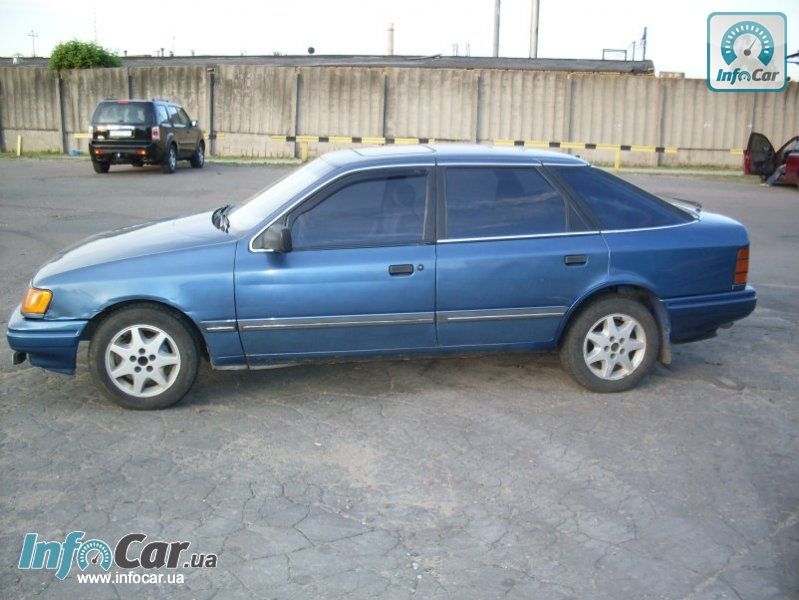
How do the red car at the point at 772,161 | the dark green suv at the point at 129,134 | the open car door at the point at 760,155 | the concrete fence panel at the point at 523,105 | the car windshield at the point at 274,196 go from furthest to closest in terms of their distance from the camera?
the concrete fence panel at the point at 523,105 → the open car door at the point at 760,155 → the dark green suv at the point at 129,134 → the red car at the point at 772,161 → the car windshield at the point at 274,196

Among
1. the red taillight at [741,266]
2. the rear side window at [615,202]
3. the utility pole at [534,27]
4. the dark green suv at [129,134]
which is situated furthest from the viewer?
the utility pole at [534,27]

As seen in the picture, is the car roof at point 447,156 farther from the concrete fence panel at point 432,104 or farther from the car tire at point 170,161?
the concrete fence panel at point 432,104

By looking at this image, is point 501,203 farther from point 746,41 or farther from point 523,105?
point 746,41

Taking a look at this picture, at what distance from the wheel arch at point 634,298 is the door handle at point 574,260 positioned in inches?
7.7

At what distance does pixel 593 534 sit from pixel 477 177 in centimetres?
252

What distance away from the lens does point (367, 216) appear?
547cm

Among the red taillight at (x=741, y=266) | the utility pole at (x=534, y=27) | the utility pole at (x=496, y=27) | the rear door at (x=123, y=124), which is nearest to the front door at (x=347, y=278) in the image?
the red taillight at (x=741, y=266)

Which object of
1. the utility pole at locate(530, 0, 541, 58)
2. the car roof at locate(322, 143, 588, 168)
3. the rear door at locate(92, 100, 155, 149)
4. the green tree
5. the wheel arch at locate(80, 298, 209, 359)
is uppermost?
the utility pole at locate(530, 0, 541, 58)

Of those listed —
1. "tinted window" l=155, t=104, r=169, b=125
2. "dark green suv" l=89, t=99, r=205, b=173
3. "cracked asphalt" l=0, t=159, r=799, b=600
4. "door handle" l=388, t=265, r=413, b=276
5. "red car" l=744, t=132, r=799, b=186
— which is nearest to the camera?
"cracked asphalt" l=0, t=159, r=799, b=600

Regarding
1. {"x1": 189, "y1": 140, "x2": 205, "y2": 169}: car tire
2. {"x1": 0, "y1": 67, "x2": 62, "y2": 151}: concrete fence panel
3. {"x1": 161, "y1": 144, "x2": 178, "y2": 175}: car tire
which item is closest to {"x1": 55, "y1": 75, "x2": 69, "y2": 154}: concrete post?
{"x1": 0, "y1": 67, "x2": 62, "y2": 151}: concrete fence panel

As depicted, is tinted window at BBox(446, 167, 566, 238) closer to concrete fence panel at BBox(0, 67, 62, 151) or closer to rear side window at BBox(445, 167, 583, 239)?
rear side window at BBox(445, 167, 583, 239)

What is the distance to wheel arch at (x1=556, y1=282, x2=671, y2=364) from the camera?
5.61 meters

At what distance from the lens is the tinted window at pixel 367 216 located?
541 centimetres

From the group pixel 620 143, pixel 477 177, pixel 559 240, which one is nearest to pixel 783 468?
pixel 559 240
